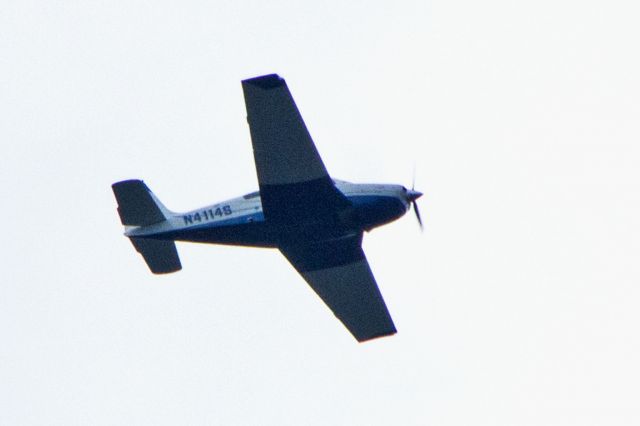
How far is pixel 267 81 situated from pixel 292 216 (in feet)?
13.3

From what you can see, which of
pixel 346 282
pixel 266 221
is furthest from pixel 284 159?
pixel 346 282

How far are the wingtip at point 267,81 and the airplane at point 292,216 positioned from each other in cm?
2

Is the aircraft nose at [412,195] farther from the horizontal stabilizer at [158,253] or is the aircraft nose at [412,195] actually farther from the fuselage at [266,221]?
the horizontal stabilizer at [158,253]

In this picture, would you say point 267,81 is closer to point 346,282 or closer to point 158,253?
point 158,253

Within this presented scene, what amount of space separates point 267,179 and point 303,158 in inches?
40.7

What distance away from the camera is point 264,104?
29.9 m

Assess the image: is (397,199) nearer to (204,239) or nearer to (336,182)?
(336,182)

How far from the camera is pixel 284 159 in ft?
102

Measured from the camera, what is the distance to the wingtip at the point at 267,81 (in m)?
29.4

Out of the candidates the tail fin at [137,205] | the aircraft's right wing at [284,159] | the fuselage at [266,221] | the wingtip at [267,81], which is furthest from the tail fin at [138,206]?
the wingtip at [267,81]

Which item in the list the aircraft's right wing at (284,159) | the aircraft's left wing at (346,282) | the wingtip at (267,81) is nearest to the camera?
the wingtip at (267,81)

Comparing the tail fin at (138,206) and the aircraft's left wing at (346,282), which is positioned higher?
the tail fin at (138,206)

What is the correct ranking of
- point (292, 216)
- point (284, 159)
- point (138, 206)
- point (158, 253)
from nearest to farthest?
point (284, 159), point (292, 216), point (138, 206), point (158, 253)

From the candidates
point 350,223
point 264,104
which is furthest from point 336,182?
point 264,104
